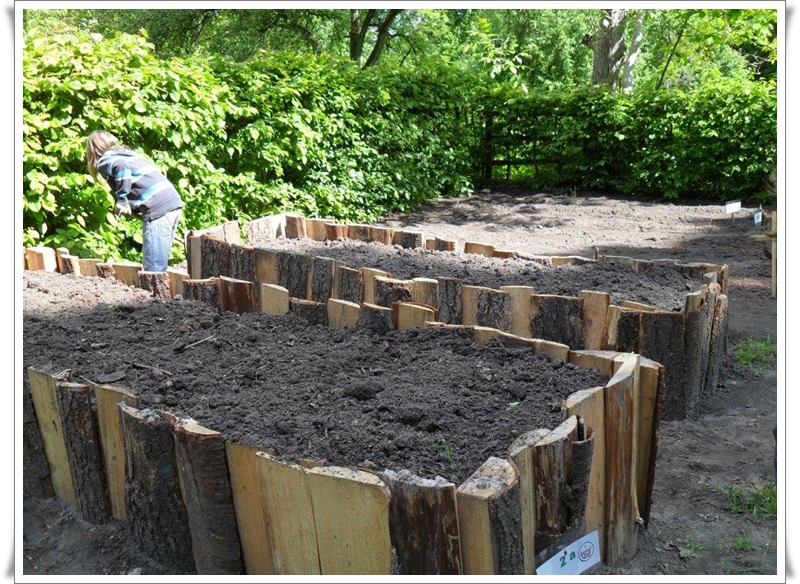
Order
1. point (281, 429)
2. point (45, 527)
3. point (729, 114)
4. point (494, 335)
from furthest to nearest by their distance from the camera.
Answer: point (729, 114) < point (494, 335) < point (45, 527) < point (281, 429)

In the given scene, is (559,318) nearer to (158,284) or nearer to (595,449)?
(595,449)

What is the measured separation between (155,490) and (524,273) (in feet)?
10.6

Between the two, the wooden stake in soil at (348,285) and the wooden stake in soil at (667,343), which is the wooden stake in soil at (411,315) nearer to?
the wooden stake in soil at (348,285)

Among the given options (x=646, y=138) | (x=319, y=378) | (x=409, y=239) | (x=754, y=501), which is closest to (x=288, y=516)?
(x=319, y=378)

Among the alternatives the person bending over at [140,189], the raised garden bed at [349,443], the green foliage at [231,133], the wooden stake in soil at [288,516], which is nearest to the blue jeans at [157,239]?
the person bending over at [140,189]

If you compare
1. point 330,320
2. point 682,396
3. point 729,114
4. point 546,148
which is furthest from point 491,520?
point 546,148

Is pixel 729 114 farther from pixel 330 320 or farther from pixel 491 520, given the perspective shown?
pixel 491 520

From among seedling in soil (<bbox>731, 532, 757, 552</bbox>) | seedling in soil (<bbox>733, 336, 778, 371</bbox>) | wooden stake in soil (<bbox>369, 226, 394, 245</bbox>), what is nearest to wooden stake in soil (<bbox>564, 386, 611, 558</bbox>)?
seedling in soil (<bbox>731, 532, 757, 552</bbox>)

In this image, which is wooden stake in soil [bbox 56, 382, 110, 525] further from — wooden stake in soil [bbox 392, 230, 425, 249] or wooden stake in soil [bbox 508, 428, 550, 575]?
wooden stake in soil [bbox 392, 230, 425, 249]

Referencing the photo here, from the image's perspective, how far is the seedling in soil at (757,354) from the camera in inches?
217

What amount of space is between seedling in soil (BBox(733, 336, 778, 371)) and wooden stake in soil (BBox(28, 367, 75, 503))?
14.4ft

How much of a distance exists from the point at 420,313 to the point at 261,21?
18.3 meters

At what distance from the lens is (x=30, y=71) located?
261 inches

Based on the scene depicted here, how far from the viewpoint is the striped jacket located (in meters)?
6.39
